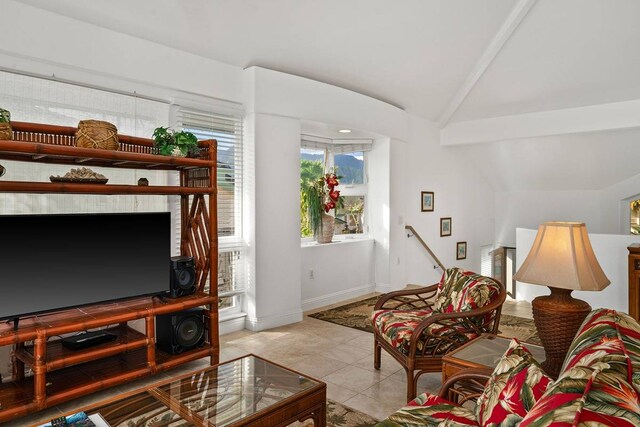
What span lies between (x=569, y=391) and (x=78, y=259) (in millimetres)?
2941

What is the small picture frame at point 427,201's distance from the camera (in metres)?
6.82

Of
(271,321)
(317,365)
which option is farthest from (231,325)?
(317,365)

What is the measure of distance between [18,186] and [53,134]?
55cm

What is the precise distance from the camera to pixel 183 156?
3227 mm

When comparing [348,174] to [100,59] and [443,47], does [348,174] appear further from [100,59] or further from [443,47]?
[100,59]

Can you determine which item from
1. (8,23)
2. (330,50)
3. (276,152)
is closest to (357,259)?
(276,152)

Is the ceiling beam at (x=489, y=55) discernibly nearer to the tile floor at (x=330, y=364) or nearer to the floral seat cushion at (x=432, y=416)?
the tile floor at (x=330, y=364)

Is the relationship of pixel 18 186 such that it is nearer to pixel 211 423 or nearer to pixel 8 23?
pixel 8 23

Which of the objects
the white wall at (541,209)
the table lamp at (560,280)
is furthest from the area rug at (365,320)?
the white wall at (541,209)

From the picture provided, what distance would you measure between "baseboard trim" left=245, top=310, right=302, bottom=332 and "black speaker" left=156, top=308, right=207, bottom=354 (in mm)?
928

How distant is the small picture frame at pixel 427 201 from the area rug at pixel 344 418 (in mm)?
4594

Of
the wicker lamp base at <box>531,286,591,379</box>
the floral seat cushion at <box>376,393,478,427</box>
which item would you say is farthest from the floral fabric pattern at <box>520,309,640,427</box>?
the wicker lamp base at <box>531,286,591,379</box>

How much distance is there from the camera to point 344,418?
2547 mm

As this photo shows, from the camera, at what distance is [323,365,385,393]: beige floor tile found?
303cm
